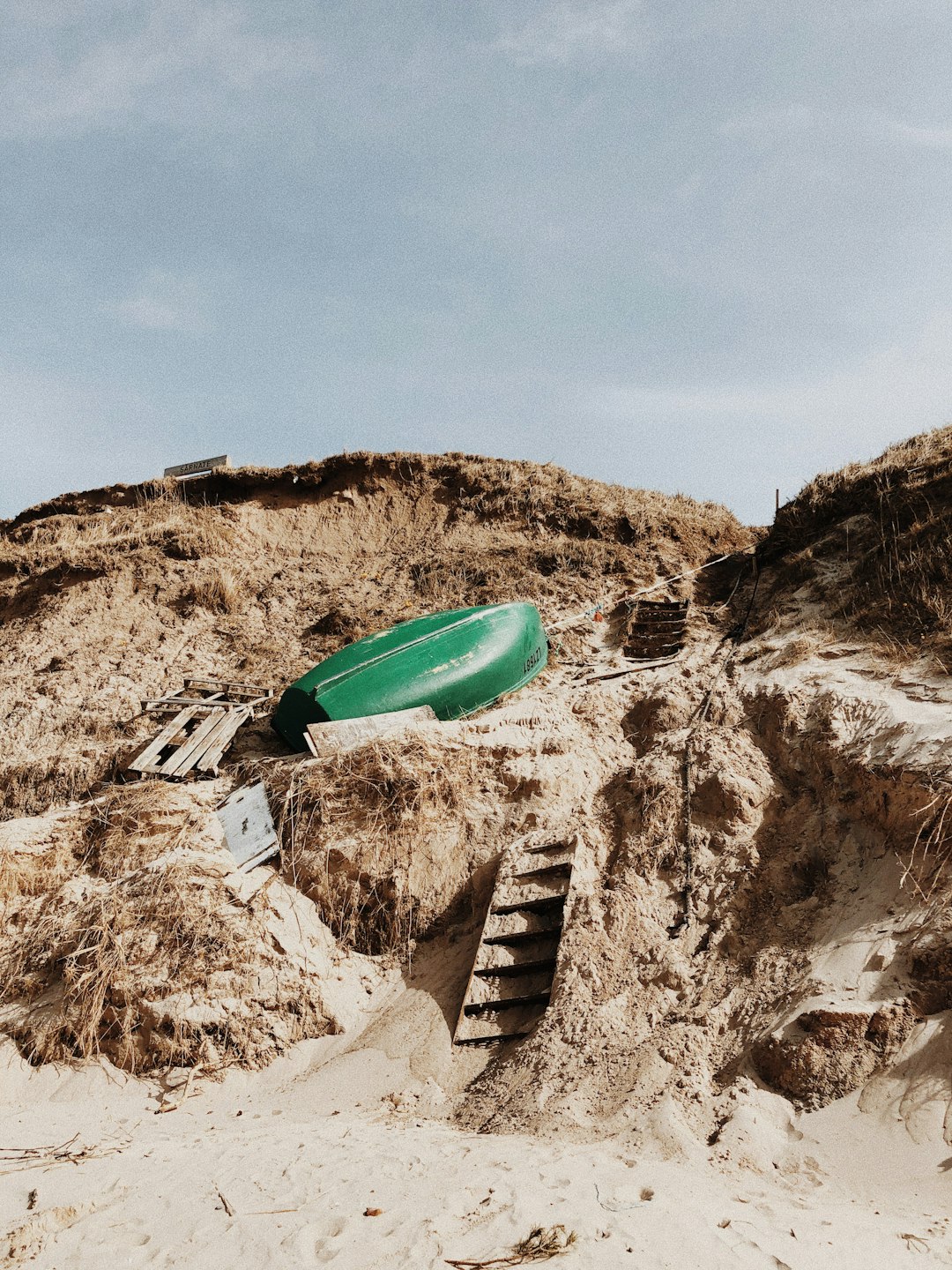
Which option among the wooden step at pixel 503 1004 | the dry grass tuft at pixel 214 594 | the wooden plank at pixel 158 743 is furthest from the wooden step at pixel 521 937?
the dry grass tuft at pixel 214 594

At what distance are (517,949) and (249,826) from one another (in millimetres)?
2555

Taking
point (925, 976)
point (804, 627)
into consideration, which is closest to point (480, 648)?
point (804, 627)

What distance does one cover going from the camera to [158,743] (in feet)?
27.9

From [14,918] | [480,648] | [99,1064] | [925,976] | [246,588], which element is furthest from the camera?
[246,588]

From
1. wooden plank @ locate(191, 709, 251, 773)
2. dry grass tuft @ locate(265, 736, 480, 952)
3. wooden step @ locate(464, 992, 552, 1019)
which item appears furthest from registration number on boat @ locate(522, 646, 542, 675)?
wooden step @ locate(464, 992, 552, 1019)

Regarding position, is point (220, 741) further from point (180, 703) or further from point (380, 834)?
point (380, 834)

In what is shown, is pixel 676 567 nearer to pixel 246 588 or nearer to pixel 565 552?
pixel 565 552

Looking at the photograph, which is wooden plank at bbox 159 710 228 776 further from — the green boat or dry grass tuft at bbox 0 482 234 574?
dry grass tuft at bbox 0 482 234 574

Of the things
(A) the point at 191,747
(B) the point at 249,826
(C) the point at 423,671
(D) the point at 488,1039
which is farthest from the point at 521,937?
(A) the point at 191,747

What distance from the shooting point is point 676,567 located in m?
12.1

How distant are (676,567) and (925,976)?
7999mm

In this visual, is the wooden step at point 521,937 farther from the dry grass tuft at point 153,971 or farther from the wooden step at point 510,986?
the dry grass tuft at point 153,971

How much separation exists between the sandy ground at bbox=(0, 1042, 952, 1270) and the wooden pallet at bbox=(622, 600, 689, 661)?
5.95 m

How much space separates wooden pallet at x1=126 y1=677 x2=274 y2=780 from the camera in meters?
8.15
